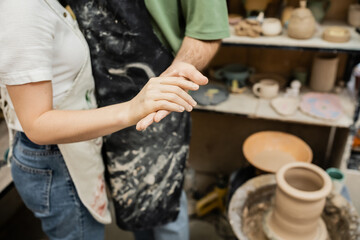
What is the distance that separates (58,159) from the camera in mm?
1003

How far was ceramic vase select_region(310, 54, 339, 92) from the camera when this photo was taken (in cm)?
174

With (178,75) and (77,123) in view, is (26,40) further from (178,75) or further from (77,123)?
(178,75)

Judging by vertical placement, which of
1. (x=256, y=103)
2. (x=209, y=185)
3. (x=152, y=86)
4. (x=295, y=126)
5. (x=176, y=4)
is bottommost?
(x=209, y=185)

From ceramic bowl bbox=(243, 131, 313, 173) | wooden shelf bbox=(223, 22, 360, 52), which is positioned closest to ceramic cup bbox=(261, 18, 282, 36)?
wooden shelf bbox=(223, 22, 360, 52)

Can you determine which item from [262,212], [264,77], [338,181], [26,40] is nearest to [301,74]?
[264,77]

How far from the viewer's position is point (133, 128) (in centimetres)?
112

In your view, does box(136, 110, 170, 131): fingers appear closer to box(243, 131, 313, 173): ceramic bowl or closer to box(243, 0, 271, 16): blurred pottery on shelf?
box(243, 131, 313, 173): ceramic bowl

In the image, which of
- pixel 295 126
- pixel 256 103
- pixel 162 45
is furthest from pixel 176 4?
pixel 295 126

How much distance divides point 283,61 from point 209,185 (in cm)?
109

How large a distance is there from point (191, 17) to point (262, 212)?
1.09 meters

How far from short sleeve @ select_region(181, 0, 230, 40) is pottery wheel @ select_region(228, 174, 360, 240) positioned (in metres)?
0.83

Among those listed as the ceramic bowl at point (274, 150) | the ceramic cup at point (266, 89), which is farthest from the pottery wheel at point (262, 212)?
the ceramic cup at point (266, 89)

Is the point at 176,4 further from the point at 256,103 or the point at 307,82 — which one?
the point at 307,82

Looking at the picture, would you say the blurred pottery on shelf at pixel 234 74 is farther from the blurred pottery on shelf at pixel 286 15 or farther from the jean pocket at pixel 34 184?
the jean pocket at pixel 34 184
